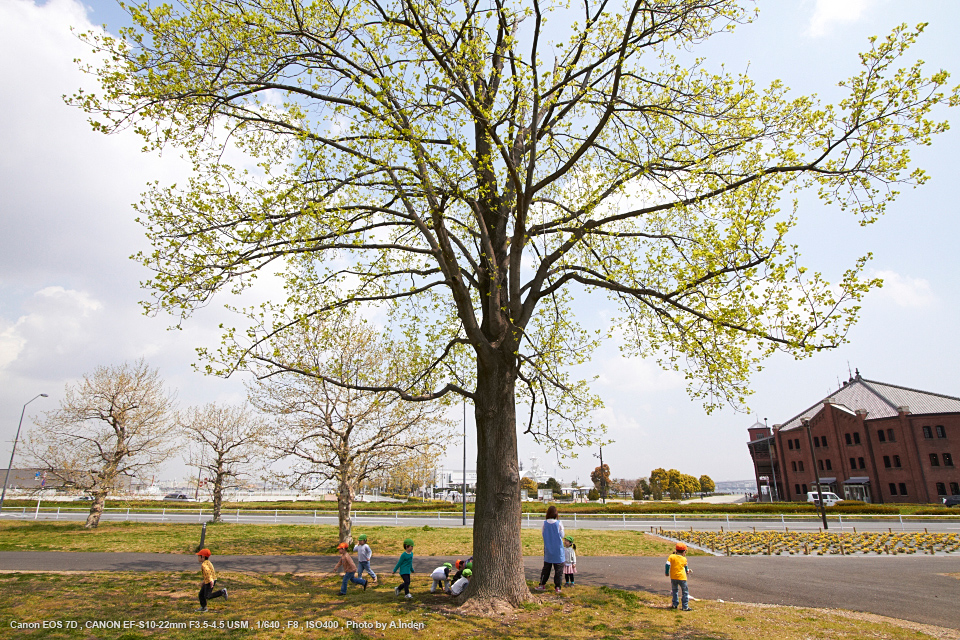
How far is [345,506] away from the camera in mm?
17719

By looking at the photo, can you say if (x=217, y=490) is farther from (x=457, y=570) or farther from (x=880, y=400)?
(x=880, y=400)

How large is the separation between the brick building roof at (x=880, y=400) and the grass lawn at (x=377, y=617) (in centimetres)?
5273

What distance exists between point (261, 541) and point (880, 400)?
195 feet

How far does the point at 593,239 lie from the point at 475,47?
5.32 m

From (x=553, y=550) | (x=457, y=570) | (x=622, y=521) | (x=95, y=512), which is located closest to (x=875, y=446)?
(x=622, y=521)

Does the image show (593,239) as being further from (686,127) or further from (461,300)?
(461,300)

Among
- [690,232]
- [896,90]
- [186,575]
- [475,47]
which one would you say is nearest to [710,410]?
[690,232]

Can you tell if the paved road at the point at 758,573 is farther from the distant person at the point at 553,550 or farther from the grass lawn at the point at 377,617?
the distant person at the point at 553,550

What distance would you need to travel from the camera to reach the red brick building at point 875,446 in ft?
147

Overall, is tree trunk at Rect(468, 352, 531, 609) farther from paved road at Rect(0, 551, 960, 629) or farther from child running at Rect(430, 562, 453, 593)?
paved road at Rect(0, 551, 960, 629)

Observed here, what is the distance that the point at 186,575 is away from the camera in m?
11.4

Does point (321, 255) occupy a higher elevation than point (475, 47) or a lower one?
lower

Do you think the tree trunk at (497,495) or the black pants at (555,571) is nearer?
the tree trunk at (497,495)

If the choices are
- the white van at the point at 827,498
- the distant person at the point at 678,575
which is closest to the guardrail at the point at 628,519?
the white van at the point at 827,498
